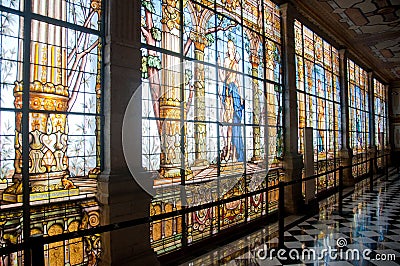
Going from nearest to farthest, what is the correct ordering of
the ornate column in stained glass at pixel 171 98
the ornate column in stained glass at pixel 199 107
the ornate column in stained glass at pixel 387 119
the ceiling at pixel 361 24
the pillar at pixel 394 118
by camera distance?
the ornate column in stained glass at pixel 171 98 → the ornate column in stained glass at pixel 199 107 → the ceiling at pixel 361 24 → the ornate column in stained glass at pixel 387 119 → the pillar at pixel 394 118

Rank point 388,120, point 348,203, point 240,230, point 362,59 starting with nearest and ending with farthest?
1. point 240,230
2. point 348,203
3. point 362,59
4. point 388,120

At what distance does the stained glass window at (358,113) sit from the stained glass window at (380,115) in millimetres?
2488

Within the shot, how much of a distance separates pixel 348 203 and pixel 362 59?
9328mm

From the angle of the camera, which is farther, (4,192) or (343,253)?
(343,253)

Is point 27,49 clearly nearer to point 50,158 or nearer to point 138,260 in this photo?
point 50,158

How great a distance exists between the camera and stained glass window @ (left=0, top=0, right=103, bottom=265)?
331cm

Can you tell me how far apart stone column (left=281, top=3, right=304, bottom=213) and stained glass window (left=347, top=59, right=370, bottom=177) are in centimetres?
716

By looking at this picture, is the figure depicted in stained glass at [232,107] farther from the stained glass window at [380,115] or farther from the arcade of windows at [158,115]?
the stained glass window at [380,115]

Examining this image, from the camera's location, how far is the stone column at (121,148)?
3.91 m

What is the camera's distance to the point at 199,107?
18.9ft

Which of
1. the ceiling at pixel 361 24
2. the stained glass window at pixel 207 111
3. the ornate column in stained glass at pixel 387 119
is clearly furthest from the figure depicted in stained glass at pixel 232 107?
the ornate column in stained glass at pixel 387 119

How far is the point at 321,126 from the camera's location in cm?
1128

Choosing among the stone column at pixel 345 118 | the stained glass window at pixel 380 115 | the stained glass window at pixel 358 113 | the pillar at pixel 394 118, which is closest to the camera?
the stone column at pixel 345 118

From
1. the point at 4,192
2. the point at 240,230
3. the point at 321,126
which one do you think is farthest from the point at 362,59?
the point at 4,192
